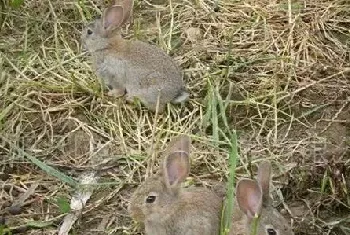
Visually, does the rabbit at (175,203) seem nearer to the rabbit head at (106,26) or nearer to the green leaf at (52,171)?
the green leaf at (52,171)

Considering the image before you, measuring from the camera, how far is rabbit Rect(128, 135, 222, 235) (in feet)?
14.3

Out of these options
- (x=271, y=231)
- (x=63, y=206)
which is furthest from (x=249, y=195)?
(x=63, y=206)

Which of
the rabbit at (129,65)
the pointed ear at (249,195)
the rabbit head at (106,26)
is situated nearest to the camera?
the pointed ear at (249,195)

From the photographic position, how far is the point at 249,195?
4148 mm

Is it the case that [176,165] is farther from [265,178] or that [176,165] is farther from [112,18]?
[112,18]

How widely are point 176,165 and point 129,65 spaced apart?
1.37 metres

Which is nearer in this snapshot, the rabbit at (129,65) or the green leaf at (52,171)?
the green leaf at (52,171)

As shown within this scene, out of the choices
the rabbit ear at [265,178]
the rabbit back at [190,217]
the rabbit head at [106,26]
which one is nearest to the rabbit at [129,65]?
the rabbit head at [106,26]

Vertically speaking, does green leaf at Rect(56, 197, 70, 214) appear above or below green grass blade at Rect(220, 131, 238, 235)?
below

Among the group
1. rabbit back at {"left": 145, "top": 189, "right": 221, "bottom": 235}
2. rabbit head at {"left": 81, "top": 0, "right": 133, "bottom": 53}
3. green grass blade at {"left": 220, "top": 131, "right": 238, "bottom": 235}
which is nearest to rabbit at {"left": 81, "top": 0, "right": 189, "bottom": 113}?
rabbit head at {"left": 81, "top": 0, "right": 133, "bottom": 53}

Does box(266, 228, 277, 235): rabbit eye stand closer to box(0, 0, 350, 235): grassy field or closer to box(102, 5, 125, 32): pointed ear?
box(0, 0, 350, 235): grassy field

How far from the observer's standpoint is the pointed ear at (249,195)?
412 cm

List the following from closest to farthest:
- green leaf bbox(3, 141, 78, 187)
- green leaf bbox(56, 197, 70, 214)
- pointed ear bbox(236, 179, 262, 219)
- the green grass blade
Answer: the green grass blade, pointed ear bbox(236, 179, 262, 219), green leaf bbox(56, 197, 70, 214), green leaf bbox(3, 141, 78, 187)

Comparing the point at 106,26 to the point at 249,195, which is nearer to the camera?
the point at 249,195
